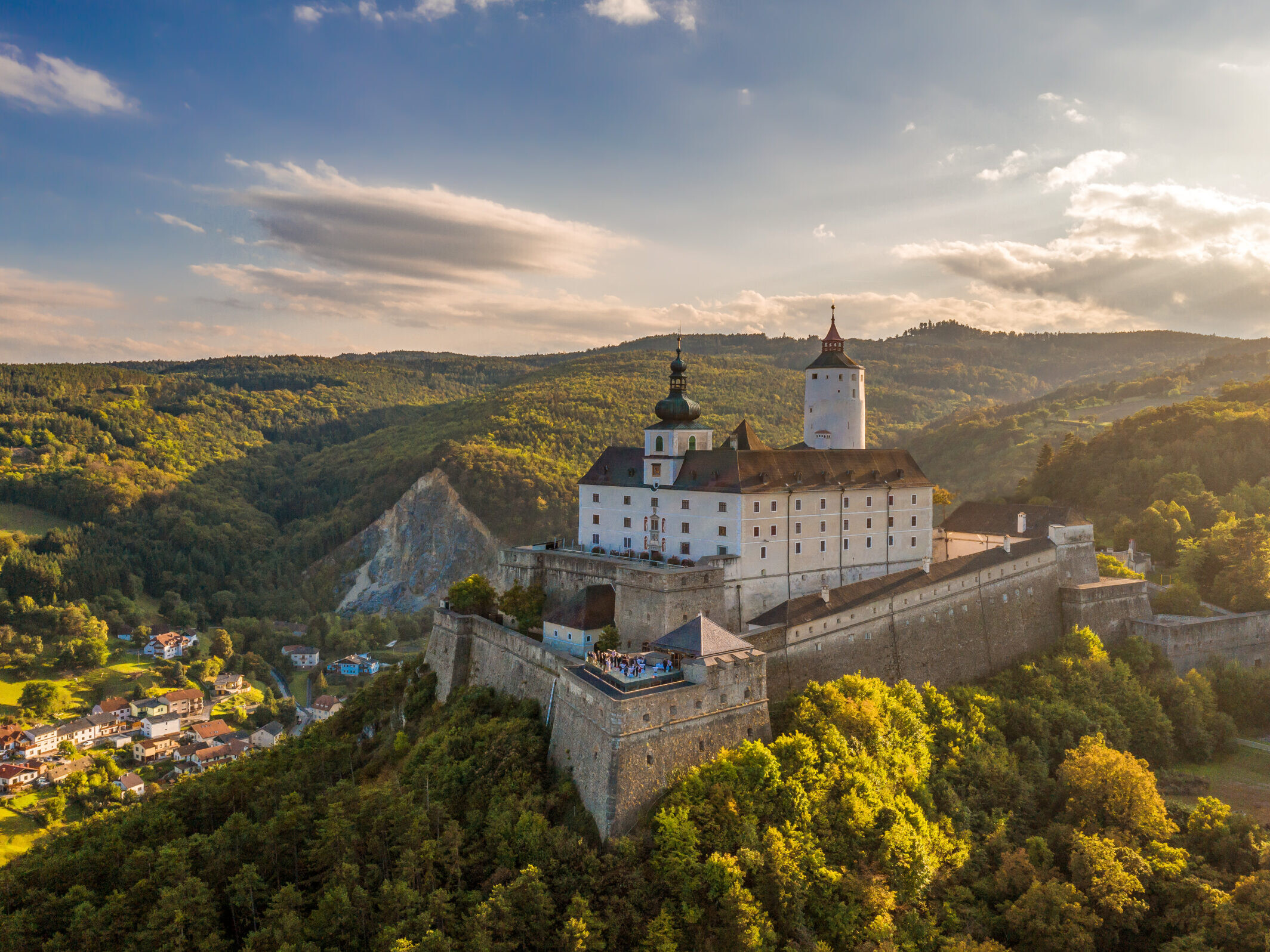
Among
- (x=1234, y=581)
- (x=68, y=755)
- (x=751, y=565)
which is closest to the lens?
(x=751, y=565)

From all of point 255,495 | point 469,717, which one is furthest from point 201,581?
point 469,717

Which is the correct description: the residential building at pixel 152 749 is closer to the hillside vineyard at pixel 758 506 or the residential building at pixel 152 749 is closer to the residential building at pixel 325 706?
the residential building at pixel 325 706

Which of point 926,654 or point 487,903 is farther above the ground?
point 926,654

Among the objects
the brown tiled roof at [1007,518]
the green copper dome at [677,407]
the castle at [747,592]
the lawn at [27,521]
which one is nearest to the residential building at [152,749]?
the castle at [747,592]

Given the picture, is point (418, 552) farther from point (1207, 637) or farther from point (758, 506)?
point (1207, 637)

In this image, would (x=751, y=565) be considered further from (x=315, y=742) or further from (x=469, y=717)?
(x=315, y=742)

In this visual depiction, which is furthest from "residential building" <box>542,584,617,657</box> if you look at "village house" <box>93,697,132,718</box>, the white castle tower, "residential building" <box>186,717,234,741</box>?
"village house" <box>93,697,132,718</box>

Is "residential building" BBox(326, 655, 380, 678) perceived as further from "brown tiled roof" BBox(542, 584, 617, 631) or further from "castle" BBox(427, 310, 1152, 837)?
"brown tiled roof" BBox(542, 584, 617, 631)
